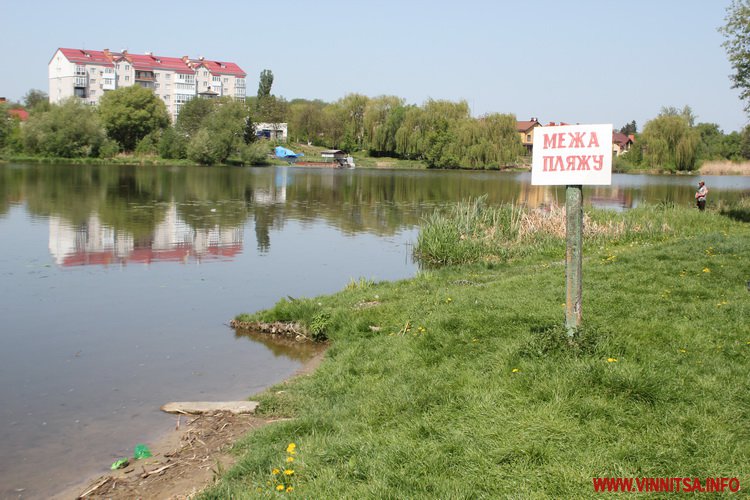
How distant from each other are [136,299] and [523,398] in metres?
12.7

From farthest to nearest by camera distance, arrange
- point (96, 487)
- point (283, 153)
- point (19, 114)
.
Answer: point (19, 114)
point (283, 153)
point (96, 487)

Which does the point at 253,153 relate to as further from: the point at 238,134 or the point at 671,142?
the point at 671,142

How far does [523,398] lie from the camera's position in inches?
251

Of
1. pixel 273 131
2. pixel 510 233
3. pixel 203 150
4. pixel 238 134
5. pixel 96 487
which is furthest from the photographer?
pixel 273 131

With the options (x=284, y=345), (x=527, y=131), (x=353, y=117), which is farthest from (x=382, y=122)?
(x=284, y=345)

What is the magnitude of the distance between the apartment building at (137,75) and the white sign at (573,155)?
130 meters

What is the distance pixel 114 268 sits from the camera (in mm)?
20547

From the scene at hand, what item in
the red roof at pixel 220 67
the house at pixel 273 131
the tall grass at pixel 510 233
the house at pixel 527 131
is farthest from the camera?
the red roof at pixel 220 67

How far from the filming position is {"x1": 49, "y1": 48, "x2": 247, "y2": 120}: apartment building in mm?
131750

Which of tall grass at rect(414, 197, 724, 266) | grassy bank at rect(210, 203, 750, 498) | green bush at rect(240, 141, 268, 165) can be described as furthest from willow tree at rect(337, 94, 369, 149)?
grassy bank at rect(210, 203, 750, 498)

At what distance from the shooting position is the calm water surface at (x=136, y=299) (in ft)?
29.7

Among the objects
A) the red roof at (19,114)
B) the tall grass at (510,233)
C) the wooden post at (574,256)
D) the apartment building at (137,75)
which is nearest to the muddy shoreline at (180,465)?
the wooden post at (574,256)

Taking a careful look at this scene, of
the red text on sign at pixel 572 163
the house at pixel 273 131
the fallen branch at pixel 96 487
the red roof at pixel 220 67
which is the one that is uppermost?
the red roof at pixel 220 67

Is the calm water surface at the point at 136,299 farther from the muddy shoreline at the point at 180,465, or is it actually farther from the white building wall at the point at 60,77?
the white building wall at the point at 60,77
